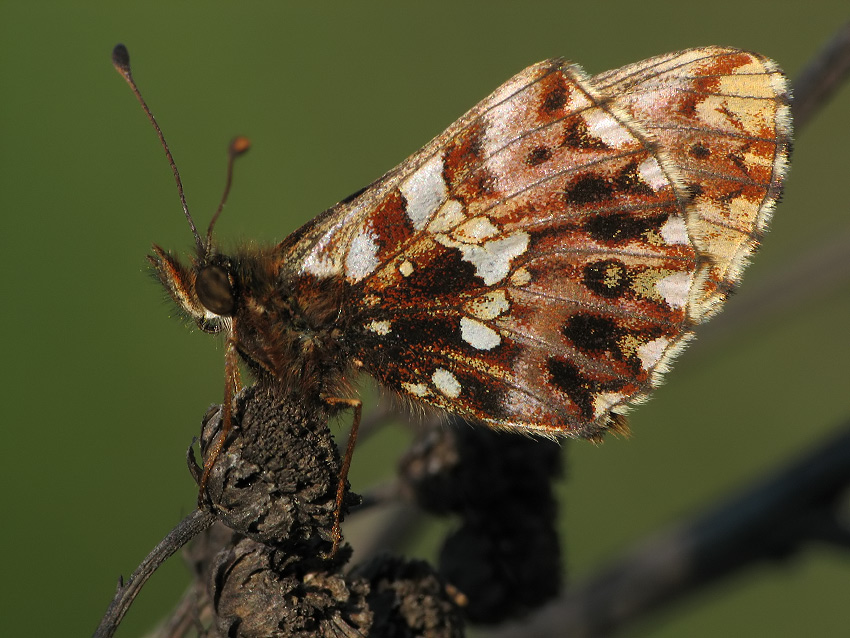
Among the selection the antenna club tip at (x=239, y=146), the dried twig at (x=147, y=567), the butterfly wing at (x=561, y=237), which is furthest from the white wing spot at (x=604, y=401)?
the antenna club tip at (x=239, y=146)

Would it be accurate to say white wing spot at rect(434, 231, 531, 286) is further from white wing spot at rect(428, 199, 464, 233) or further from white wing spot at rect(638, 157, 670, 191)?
white wing spot at rect(638, 157, 670, 191)

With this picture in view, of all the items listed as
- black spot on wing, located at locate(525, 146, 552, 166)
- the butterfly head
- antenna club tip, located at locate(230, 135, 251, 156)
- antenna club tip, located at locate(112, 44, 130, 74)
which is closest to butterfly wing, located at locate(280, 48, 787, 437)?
black spot on wing, located at locate(525, 146, 552, 166)

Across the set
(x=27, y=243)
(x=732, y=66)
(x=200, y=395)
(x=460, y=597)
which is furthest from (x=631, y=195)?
(x=27, y=243)

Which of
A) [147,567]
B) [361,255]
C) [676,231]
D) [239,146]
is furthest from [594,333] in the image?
[147,567]

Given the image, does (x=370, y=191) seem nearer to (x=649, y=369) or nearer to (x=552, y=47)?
(x=649, y=369)

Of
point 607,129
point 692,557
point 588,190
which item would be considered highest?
point 607,129

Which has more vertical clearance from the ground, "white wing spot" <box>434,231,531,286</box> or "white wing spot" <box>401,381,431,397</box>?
"white wing spot" <box>434,231,531,286</box>

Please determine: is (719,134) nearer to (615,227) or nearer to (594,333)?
(615,227)
